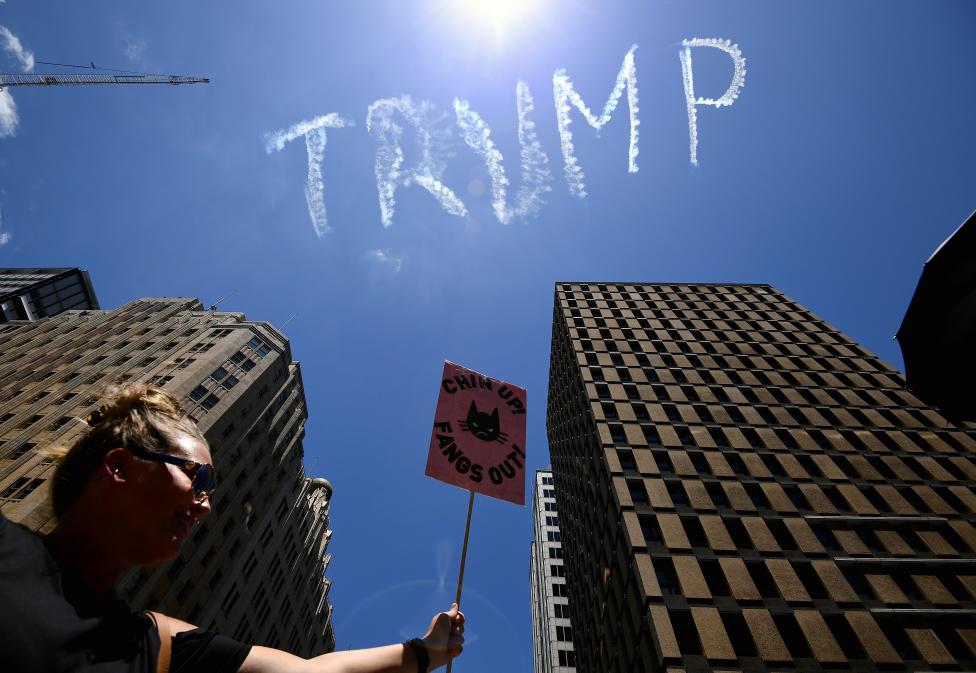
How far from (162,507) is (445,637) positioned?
2.67 meters

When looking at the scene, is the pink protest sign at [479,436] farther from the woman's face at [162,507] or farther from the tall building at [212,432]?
the tall building at [212,432]

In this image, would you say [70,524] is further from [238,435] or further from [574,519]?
[238,435]

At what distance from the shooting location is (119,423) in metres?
2.63

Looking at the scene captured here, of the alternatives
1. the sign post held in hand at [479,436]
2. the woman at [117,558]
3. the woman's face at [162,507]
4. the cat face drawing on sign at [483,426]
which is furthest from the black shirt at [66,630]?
the cat face drawing on sign at [483,426]

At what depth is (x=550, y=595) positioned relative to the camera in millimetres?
60469

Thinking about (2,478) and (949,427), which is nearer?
(949,427)

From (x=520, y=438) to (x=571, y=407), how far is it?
29.4 meters

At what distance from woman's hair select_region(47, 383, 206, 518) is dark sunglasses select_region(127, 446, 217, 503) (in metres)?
0.06

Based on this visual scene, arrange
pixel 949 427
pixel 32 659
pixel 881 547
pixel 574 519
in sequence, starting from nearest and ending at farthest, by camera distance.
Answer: pixel 32 659 < pixel 881 547 < pixel 949 427 < pixel 574 519

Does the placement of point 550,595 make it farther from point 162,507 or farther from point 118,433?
point 118,433

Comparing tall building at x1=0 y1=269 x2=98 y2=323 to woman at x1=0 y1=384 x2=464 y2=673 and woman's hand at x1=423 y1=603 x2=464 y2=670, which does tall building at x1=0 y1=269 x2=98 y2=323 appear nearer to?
woman at x1=0 y1=384 x2=464 y2=673

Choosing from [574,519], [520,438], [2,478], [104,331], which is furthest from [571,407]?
[104,331]

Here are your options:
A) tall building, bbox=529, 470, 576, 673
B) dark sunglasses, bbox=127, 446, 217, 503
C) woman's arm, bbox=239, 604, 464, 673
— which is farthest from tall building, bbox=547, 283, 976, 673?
tall building, bbox=529, 470, 576, 673

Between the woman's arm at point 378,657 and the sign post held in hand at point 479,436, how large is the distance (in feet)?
8.13
